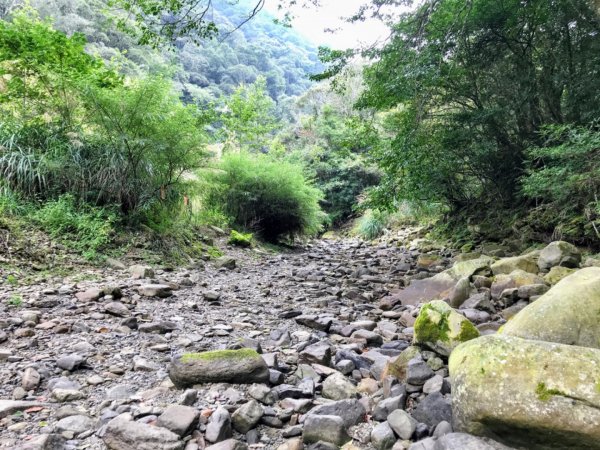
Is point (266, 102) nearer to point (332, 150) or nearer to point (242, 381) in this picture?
point (332, 150)

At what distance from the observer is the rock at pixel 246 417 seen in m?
1.75

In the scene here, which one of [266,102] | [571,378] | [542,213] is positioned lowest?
[571,378]

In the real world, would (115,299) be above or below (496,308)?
below

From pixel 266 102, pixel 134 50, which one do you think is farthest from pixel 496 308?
pixel 134 50

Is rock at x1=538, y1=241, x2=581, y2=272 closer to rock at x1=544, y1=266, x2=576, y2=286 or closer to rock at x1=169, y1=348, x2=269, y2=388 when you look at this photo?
rock at x1=544, y1=266, x2=576, y2=286

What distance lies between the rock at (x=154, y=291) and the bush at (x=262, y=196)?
5815 mm

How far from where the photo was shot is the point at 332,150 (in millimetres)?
19953

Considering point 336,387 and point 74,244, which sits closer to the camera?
point 336,387

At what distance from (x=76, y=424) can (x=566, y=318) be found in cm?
246

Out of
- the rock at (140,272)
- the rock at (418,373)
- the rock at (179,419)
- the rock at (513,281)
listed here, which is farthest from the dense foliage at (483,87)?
the rock at (179,419)

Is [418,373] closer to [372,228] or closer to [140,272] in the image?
[140,272]

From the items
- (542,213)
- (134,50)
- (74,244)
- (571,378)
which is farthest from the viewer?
(134,50)

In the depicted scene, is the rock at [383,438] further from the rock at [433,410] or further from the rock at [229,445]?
the rock at [229,445]

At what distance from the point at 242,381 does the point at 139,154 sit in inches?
192
